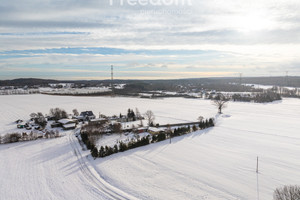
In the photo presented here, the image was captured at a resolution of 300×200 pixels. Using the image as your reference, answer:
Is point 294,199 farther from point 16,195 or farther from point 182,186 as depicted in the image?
point 16,195

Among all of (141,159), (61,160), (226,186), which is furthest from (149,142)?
(226,186)

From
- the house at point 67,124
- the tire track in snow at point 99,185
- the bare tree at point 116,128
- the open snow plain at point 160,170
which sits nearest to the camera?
the tire track in snow at point 99,185

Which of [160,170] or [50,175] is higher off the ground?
[160,170]

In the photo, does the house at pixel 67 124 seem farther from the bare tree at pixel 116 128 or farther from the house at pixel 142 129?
the house at pixel 142 129

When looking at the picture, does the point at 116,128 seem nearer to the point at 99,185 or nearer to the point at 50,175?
the point at 50,175

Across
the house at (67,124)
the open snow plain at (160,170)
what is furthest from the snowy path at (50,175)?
the house at (67,124)

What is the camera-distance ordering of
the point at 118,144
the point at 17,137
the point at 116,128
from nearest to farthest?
the point at 118,144 < the point at 17,137 < the point at 116,128

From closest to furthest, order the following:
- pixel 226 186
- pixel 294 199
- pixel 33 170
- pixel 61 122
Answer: pixel 294 199
pixel 226 186
pixel 33 170
pixel 61 122

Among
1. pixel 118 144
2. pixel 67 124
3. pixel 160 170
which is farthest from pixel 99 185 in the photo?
pixel 67 124

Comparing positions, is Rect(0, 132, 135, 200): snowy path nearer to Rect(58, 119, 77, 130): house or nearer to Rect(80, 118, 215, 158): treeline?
Rect(80, 118, 215, 158): treeline

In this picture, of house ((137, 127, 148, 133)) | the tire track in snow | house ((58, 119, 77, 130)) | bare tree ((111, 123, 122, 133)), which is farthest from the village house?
the tire track in snow

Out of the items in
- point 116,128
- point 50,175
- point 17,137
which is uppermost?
point 116,128
